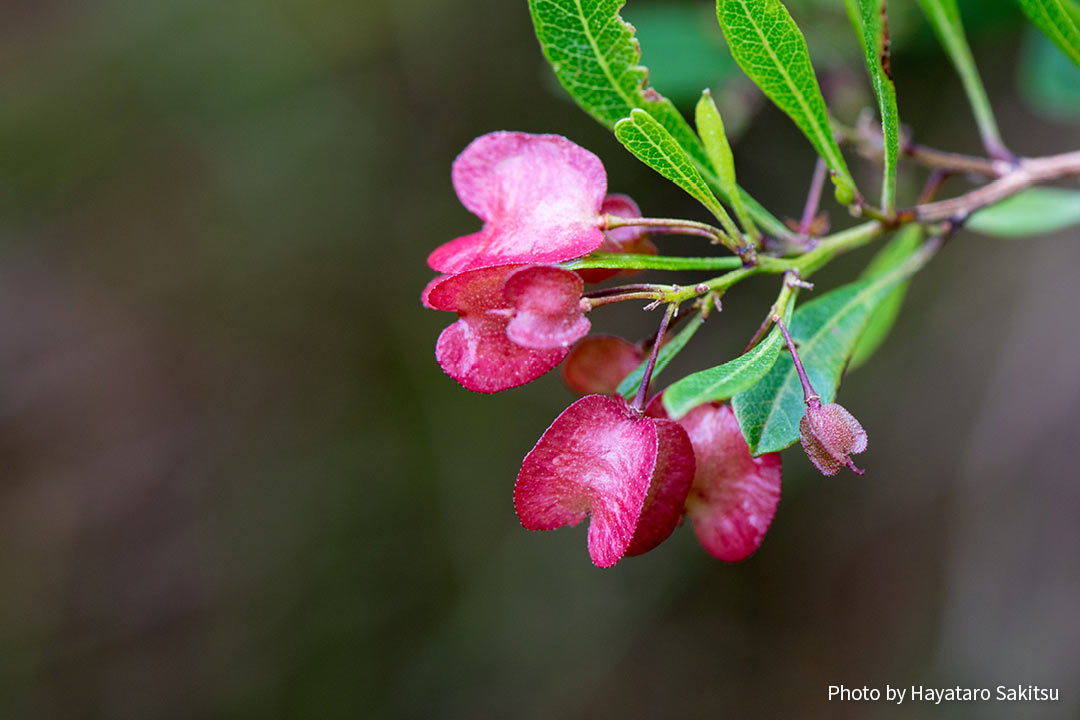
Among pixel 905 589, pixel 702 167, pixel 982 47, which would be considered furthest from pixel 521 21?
pixel 905 589

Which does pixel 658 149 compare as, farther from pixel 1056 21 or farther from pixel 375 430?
pixel 375 430

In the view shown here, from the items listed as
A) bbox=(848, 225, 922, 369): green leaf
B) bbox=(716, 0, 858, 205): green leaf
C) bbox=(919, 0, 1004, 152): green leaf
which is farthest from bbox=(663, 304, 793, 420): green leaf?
bbox=(919, 0, 1004, 152): green leaf

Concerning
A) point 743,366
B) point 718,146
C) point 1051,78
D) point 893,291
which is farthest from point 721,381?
point 1051,78

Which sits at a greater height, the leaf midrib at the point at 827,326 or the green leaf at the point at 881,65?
the green leaf at the point at 881,65

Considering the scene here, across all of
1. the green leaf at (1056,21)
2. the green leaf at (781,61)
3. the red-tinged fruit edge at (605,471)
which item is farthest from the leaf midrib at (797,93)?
the red-tinged fruit edge at (605,471)

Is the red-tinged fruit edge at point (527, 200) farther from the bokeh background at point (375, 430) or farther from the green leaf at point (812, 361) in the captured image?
the bokeh background at point (375, 430)

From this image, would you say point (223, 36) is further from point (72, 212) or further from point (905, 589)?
point (905, 589)

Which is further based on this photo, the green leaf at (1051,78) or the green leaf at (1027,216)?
the green leaf at (1051,78)
